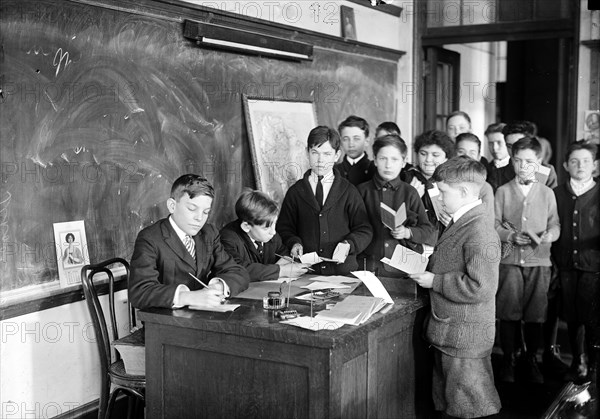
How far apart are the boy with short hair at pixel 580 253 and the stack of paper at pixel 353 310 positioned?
2.13 m

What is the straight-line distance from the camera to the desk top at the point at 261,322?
2.83 metres

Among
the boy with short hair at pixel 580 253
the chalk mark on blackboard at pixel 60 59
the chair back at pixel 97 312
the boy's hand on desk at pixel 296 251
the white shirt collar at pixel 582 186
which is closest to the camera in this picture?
the chair back at pixel 97 312

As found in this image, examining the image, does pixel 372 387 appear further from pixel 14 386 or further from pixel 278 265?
pixel 14 386

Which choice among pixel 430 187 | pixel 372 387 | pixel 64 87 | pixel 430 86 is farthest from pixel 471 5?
pixel 372 387

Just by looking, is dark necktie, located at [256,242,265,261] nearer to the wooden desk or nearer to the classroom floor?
the wooden desk

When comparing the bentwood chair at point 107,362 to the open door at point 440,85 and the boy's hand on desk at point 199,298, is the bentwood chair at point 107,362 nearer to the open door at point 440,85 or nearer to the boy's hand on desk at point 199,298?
the boy's hand on desk at point 199,298

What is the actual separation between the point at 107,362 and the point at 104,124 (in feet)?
4.19

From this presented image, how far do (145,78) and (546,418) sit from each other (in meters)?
3.16

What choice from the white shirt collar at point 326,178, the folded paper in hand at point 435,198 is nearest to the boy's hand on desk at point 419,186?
the folded paper in hand at point 435,198

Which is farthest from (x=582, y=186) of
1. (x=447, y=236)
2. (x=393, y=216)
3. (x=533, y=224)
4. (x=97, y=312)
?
(x=97, y=312)

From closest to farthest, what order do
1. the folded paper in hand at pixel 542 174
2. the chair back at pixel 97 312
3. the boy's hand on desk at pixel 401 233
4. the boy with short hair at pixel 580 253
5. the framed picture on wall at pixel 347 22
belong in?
the chair back at pixel 97 312 → the boy's hand on desk at pixel 401 233 → the boy with short hair at pixel 580 253 → the folded paper in hand at pixel 542 174 → the framed picture on wall at pixel 347 22

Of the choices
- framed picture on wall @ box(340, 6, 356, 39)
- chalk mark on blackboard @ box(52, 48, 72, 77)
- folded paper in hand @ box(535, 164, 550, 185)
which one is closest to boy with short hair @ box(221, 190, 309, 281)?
chalk mark on blackboard @ box(52, 48, 72, 77)

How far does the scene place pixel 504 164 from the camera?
5.87 m

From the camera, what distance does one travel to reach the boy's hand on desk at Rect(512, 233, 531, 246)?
4.89 meters
